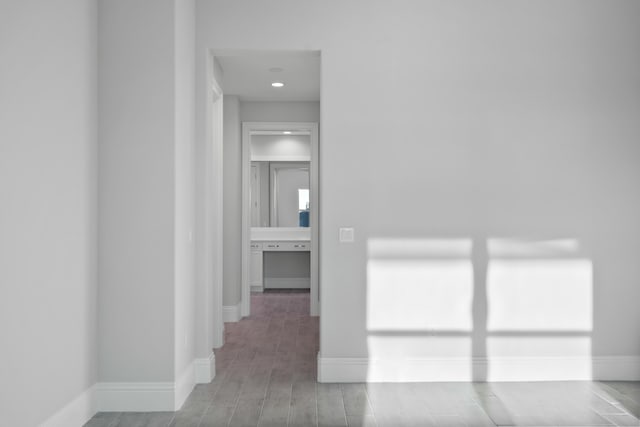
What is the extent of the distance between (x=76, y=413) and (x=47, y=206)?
46.5 inches

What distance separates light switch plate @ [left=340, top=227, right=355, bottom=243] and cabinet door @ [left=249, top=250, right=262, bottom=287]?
4.72 metres

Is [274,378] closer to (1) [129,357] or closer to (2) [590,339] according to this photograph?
(1) [129,357]

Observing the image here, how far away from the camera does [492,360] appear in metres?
3.85

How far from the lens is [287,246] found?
8.37 metres

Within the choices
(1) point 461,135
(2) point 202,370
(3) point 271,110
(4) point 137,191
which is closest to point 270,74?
(3) point 271,110

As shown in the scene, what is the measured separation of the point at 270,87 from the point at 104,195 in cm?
263

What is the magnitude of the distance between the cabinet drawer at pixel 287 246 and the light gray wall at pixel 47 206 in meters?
5.16

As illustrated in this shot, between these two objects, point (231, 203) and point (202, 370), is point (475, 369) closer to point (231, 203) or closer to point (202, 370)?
point (202, 370)

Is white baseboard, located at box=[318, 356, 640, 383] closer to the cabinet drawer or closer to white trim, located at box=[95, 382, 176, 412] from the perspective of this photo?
white trim, located at box=[95, 382, 176, 412]

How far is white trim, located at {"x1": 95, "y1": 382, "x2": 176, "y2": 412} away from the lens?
3.24 m

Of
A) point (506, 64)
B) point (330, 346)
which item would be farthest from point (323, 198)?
point (506, 64)

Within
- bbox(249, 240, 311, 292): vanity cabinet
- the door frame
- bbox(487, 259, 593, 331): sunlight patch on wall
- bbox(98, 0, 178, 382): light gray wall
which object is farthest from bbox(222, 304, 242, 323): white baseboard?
bbox(487, 259, 593, 331): sunlight patch on wall

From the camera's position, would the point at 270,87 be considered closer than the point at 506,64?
No

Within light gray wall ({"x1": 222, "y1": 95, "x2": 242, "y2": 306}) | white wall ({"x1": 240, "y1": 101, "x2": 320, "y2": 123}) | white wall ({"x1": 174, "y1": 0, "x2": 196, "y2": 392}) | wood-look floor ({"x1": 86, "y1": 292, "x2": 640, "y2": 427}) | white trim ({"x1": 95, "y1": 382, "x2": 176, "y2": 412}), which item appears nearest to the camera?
wood-look floor ({"x1": 86, "y1": 292, "x2": 640, "y2": 427})
